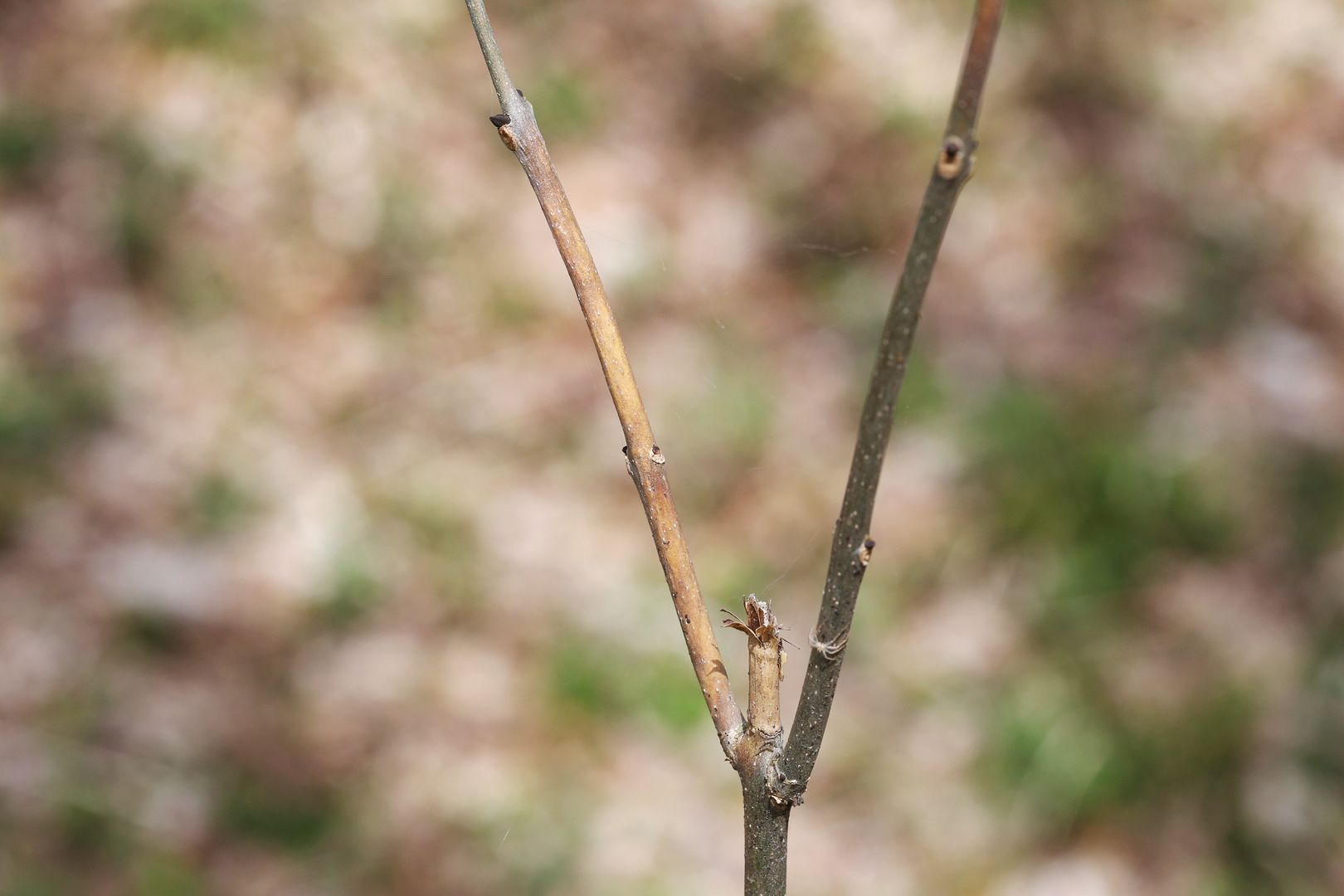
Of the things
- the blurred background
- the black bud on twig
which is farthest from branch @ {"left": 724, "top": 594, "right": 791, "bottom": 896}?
the blurred background

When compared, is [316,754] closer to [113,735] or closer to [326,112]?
[113,735]

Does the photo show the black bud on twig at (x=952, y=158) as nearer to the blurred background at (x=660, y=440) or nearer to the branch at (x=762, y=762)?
the branch at (x=762, y=762)

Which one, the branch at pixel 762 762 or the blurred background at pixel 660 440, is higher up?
the blurred background at pixel 660 440

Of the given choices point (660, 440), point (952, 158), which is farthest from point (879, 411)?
point (660, 440)

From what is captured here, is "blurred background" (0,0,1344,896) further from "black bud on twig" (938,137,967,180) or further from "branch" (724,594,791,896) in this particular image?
"black bud on twig" (938,137,967,180)

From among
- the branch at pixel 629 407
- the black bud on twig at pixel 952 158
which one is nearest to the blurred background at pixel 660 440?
the branch at pixel 629 407

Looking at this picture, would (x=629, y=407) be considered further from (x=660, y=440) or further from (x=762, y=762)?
(x=660, y=440)
